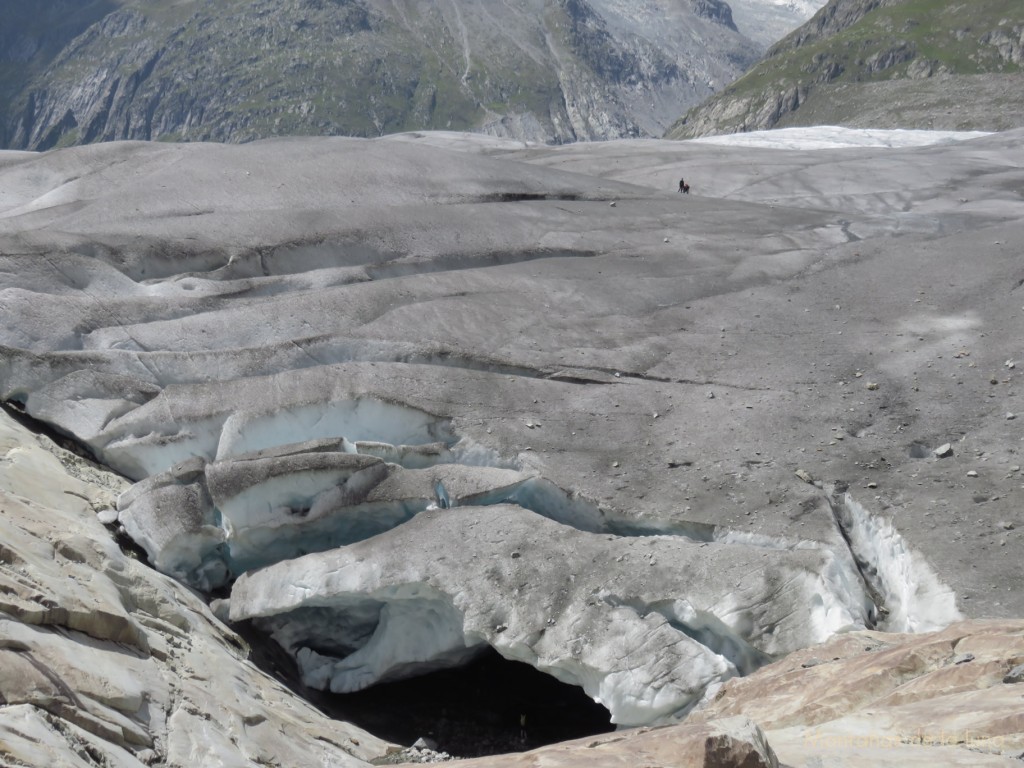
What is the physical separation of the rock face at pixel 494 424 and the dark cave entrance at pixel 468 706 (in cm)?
60

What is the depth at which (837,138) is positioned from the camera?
179 ft

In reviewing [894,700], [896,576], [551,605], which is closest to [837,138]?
[896,576]

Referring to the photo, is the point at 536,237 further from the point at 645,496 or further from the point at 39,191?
the point at 39,191

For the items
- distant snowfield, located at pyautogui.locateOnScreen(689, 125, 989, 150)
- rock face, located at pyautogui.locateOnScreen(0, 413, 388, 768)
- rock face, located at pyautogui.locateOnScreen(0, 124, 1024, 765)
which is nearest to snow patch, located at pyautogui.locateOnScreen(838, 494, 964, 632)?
rock face, located at pyautogui.locateOnScreen(0, 124, 1024, 765)

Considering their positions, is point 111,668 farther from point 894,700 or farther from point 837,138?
point 837,138

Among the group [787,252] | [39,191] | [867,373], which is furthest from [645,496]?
[39,191]

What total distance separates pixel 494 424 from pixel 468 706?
5179 mm

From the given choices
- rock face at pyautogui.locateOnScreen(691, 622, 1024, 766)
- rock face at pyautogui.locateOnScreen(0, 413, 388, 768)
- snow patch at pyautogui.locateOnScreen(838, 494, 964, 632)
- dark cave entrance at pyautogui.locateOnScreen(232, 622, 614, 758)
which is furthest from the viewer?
dark cave entrance at pyautogui.locateOnScreen(232, 622, 614, 758)

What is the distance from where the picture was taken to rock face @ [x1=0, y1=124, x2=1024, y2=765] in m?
15.7

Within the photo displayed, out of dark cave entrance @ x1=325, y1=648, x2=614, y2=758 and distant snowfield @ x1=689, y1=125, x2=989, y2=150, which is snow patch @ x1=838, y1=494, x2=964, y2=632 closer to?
dark cave entrance @ x1=325, y1=648, x2=614, y2=758

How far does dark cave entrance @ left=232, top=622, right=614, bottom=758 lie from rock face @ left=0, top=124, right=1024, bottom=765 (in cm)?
60

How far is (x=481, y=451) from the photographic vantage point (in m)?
19.7

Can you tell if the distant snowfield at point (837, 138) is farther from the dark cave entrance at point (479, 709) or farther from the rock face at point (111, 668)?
the rock face at point (111, 668)

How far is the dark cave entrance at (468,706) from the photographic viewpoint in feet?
58.8
